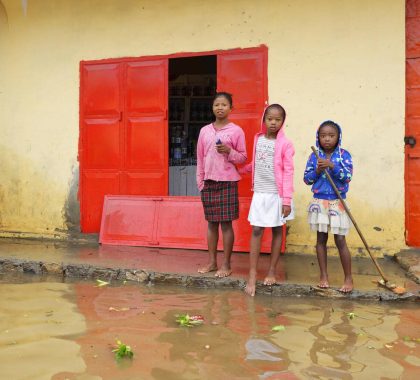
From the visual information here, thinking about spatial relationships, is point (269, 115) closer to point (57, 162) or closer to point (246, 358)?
point (246, 358)

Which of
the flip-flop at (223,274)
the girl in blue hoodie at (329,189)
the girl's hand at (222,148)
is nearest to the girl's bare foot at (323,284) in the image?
the girl in blue hoodie at (329,189)

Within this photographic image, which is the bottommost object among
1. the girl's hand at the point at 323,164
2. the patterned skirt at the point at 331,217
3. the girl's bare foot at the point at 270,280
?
the girl's bare foot at the point at 270,280

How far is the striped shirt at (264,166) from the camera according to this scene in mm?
3645

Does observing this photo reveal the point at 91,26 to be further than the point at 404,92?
Yes

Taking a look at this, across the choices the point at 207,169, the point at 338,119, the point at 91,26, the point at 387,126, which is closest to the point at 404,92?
the point at 387,126

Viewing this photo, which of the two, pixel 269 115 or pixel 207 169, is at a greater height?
pixel 269 115

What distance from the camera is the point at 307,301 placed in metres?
3.44

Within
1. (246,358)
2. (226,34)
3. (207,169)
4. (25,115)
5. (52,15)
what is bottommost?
(246,358)

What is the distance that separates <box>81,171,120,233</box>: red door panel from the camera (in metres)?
5.69

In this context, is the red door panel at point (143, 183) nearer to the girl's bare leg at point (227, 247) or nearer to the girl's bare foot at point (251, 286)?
the girl's bare leg at point (227, 247)

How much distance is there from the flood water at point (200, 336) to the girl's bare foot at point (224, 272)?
0.20 m

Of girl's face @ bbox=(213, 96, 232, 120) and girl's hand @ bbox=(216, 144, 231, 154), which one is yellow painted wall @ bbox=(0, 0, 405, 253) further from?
girl's hand @ bbox=(216, 144, 231, 154)

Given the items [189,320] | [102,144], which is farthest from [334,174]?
[102,144]

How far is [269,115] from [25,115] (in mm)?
3944
